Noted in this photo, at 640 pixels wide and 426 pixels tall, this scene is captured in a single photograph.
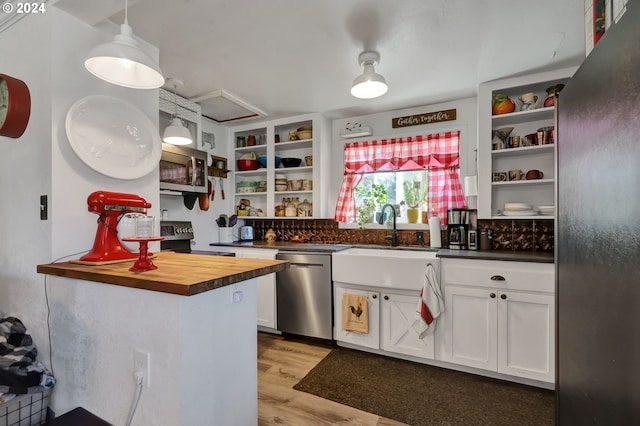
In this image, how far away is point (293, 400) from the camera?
6.36ft

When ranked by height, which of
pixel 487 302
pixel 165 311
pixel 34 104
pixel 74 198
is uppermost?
pixel 34 104

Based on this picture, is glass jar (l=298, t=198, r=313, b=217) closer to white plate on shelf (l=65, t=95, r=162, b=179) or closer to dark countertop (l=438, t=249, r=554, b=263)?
dark countertop (l=438, t=249, r=554, b=263)

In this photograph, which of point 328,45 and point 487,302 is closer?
point 328,45

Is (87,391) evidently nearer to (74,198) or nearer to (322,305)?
(74,198)

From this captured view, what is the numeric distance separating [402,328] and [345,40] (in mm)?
2157

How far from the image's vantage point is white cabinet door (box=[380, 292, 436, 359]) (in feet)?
7.84

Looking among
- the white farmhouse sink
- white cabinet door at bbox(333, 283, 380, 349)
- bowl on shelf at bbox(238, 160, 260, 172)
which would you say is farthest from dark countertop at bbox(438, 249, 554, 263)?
bowl on shelf at bbox(238, 160, 260, 172)

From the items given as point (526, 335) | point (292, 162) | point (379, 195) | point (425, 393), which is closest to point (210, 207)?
point (292, 162)

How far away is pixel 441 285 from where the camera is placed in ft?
7.66

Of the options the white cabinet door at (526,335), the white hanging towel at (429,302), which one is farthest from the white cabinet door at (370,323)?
the white cabinet door at (526,335)

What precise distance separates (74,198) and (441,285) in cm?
237

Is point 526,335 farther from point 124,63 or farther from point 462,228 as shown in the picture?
point 124,63

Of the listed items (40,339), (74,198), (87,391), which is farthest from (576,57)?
(40,339)

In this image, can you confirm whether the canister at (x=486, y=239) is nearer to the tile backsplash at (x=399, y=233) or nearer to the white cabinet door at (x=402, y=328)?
the tile backsplash at (x=399, y=233)
